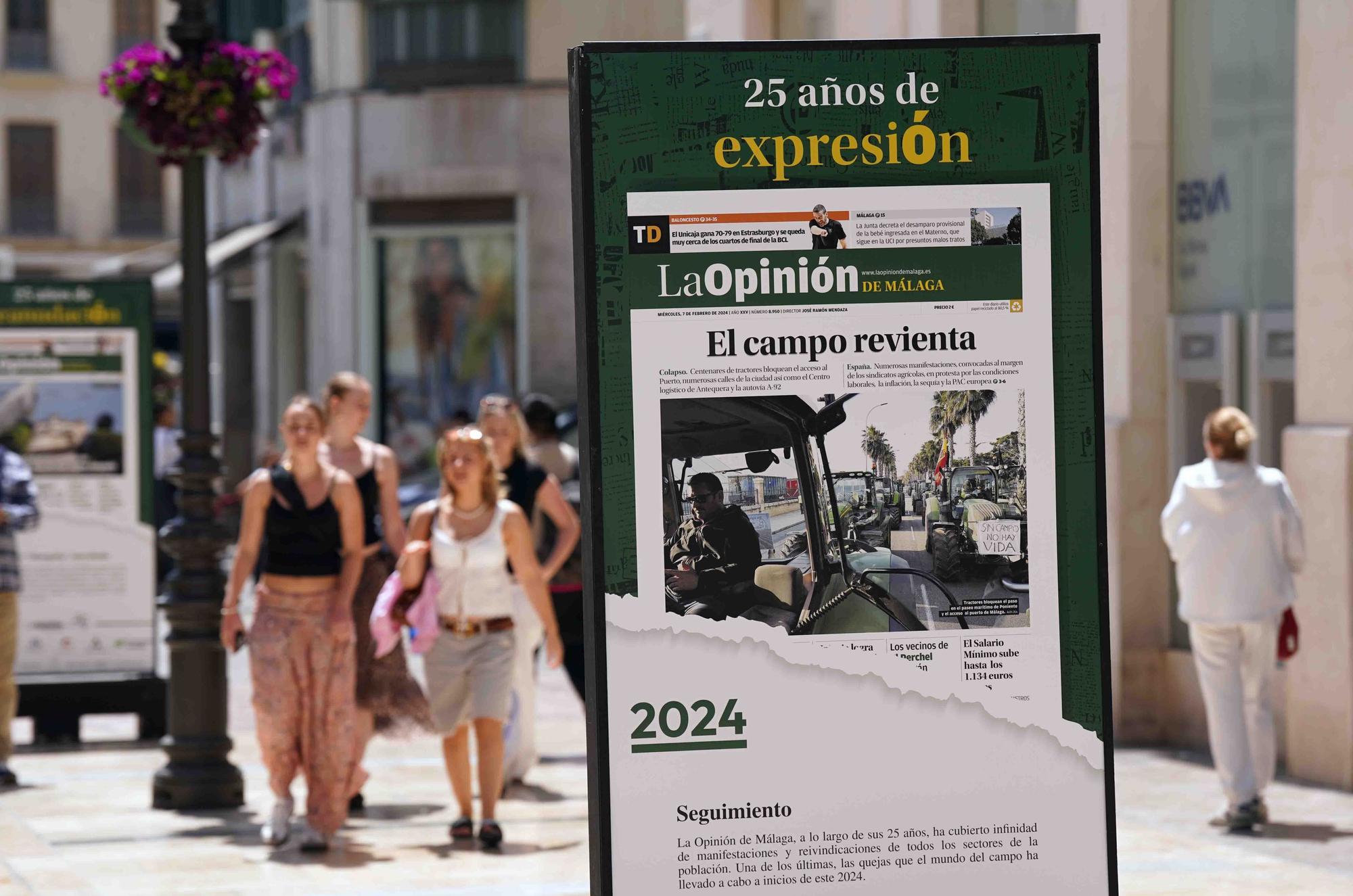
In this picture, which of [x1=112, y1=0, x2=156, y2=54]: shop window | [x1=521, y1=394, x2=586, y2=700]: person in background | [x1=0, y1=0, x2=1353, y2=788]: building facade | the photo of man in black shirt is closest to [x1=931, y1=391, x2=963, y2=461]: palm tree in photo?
the photo of man in black shirt

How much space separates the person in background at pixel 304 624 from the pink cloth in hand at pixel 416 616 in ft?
0.67

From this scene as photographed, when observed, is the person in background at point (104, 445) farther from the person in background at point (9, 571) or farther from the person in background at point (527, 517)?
the person in background at point (527, 517)

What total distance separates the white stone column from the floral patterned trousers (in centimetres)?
430

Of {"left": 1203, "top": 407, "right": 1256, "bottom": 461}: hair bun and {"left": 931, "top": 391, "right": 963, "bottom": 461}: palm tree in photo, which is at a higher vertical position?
{"left": 931, "top": 391, "right": 963, "bottom": 461}: palm tree in photo

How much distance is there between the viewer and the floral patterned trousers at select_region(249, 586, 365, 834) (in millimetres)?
8812

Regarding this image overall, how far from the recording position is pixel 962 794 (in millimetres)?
4629

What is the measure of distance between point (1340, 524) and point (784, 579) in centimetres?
581

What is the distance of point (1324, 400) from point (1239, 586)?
1304mm

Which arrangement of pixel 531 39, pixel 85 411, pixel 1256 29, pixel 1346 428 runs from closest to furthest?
pixel 1346 428, pixel 1256 29, pixel 85 411, pixel 531 39

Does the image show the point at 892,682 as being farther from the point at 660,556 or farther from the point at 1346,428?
the point at 1346,428

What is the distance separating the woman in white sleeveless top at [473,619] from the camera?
28.7ft

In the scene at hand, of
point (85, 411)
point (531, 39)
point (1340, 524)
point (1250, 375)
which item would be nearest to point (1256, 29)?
point (1250, 375)

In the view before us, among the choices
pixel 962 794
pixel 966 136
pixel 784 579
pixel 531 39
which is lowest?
pixel 962 794

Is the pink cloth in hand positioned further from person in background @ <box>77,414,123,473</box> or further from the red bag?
person in background @ <box>77,414,123,473</box>
